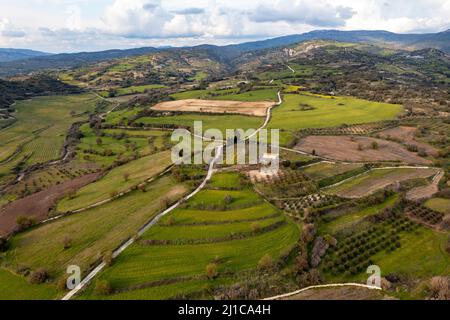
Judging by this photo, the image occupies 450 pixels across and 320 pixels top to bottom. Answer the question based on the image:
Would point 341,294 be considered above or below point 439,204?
below

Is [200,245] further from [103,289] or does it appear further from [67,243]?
[67,243]

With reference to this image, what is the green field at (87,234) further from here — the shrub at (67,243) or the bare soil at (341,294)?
the bare soil at (341,294)

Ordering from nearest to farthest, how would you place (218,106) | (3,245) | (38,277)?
(38,277) < (3,245) < (218,106)

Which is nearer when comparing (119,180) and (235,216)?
(235,216)

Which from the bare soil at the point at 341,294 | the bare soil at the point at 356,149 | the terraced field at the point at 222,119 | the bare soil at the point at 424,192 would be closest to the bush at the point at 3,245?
the bare soil at the point at 341,294

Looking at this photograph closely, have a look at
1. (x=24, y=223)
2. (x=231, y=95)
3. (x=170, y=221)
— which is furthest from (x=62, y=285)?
(x=231, y=95)

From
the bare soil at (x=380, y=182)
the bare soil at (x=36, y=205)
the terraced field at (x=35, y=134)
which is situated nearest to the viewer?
the bare soil at (x=36, y=205)

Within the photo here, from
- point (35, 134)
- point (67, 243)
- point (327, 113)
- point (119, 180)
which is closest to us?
point (67, 243)

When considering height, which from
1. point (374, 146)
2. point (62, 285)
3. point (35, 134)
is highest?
point (374, 146)
